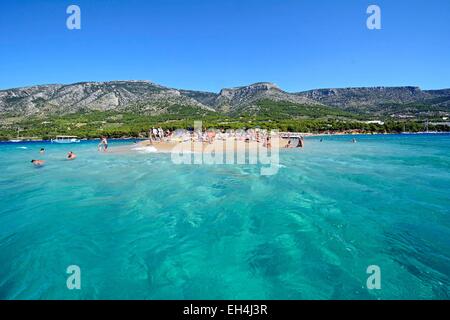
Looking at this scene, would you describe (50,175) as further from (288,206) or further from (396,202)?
(396,202)

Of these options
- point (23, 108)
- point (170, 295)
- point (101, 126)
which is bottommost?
point (170, 295)

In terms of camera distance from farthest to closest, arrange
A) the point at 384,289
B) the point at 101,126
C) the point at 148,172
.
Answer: the point at 101,126 < the point at 148,172 < the point at 384,289

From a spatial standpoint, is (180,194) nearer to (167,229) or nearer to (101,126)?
(167,229)

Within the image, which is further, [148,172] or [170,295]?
[148,172]

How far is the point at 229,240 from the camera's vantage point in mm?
9977

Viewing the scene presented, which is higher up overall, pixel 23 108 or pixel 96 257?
pixel 23 108

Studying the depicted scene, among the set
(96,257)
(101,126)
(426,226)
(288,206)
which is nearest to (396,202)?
(426,226)

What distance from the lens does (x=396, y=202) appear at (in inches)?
551

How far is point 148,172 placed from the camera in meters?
24.4

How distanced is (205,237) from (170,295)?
11.7 ft

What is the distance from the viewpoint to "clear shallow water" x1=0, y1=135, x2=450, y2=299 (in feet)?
23.3

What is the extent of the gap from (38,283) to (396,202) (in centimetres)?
1555

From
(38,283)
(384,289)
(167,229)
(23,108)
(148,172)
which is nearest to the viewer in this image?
(384,289)

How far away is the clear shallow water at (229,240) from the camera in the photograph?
23.3 feet
